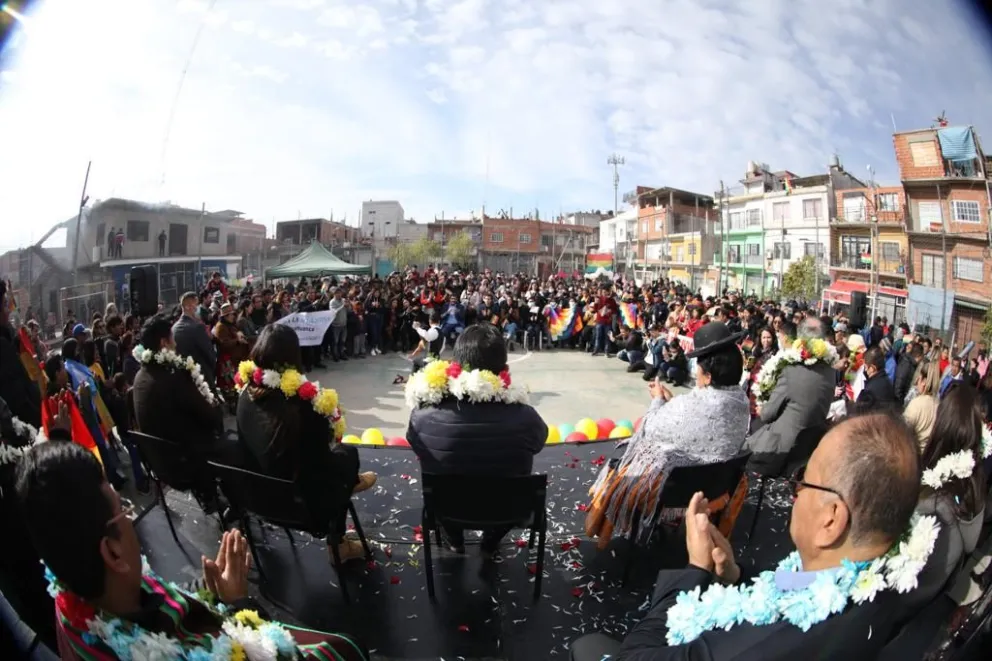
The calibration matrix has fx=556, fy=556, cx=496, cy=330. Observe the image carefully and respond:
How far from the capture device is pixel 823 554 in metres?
1.55

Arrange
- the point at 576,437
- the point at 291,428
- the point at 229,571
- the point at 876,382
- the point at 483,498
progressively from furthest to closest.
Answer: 1. the point at 576,437
2. the point at 876,382
3. the point at 291,428
4. the point at 483,498
5. the point at 229,571

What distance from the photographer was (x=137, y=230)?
3.45 m

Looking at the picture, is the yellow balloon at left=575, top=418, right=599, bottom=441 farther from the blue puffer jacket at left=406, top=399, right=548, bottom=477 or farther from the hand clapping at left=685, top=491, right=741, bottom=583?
the hand clapping at left=685, top=491, right=741, bottom=583

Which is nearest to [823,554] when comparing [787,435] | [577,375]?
[787,435]

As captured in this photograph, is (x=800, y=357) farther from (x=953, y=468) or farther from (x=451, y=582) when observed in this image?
(x=451, y=582)

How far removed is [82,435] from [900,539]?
3.64 metres

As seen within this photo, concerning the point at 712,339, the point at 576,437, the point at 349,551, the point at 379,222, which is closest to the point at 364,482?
the point at 349,551

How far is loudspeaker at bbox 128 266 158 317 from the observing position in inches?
164

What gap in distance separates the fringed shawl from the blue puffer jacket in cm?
74

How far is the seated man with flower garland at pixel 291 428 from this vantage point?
3.26m

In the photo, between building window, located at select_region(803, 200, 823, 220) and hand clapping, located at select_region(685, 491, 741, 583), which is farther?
building window, located at select_region(803, 200, 823, 220)

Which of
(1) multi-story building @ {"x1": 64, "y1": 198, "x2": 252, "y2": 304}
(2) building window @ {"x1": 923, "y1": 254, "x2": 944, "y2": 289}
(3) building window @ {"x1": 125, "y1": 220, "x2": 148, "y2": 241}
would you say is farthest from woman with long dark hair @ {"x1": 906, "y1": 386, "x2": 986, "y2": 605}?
(3) building window @ {"x1": 125, "y1": 220, "x2": 148, "y2": 241}

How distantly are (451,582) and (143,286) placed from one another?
10.7 ft

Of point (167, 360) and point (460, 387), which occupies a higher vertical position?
point (167, 360)
